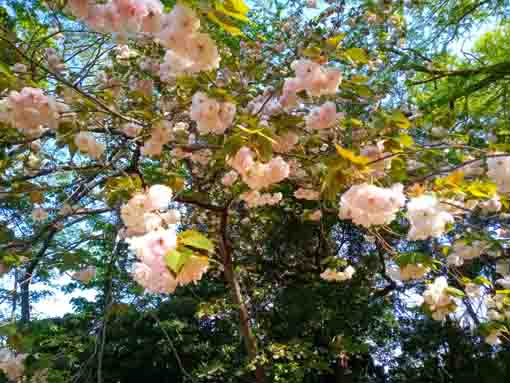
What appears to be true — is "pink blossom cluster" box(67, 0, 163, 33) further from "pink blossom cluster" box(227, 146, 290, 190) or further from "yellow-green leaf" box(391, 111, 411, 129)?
"yellow-green leaf" box(391, 111, 411, 129)

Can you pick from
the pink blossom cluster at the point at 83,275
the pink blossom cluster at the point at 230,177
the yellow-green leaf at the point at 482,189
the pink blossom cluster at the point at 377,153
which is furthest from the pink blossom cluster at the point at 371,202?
the pink blossom cluster at the point at 83,275

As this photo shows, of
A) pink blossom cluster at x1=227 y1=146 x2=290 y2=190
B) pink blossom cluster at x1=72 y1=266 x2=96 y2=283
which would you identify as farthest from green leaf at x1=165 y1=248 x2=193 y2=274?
pink blossom cluster at x1=72 y1=266 x2=96 y2=283

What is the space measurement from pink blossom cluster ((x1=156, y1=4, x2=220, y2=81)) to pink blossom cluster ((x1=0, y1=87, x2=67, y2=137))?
0.52m

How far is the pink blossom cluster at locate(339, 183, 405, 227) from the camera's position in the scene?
105 centimetres

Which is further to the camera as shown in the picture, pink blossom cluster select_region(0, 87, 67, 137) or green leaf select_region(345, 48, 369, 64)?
pink blossom cluster select_region(0, 87, 67, 137)

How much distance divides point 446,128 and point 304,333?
11.7 feet

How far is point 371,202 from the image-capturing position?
1068 millimetres

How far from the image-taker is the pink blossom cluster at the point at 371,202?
3.46 ft

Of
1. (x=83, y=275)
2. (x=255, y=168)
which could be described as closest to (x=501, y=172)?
(x=255, y=168)

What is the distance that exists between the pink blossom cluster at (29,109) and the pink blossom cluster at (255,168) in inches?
28.8

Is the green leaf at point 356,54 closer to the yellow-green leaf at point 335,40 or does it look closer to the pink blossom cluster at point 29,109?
the yellow-green leaf at point 335,40

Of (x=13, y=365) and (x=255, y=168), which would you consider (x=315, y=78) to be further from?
(x=13, y=365)

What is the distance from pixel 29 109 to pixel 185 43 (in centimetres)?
72

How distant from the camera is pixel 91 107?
168cm
